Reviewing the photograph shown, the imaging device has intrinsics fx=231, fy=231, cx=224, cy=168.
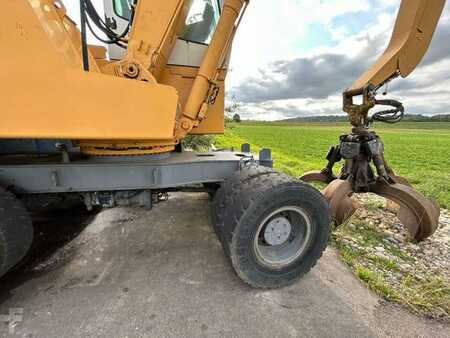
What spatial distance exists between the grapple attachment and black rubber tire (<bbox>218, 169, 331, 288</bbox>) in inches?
54.8

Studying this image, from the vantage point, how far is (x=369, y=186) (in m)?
3.57

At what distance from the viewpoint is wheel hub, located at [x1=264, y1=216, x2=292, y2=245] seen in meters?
2.24

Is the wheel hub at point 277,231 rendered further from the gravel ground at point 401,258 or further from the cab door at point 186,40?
the cab door at point 186,40

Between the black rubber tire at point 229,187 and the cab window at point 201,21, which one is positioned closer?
the black rubber tire at point 229,187

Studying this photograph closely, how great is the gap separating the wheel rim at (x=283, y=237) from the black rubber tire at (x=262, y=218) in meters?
0.05

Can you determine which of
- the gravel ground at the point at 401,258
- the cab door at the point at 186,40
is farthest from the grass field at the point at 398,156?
the cab door at the point at 186,40

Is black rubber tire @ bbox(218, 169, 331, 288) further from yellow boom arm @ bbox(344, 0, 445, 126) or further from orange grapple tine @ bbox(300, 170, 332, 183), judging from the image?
orange grapple tine @ bbox(300, 170, 332, 183)

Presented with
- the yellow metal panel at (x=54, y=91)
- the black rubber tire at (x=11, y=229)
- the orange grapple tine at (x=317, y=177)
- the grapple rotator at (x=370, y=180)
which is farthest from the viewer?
the orange grapple tine at (x=317, y=177)

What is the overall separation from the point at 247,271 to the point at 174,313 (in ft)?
2.31

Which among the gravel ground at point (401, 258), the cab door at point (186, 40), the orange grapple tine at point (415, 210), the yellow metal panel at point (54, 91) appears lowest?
the gravel ground at point (401, 258)

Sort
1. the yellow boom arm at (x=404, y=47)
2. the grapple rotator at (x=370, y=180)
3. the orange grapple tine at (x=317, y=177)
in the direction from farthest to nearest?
1. the orange grapple tine at (x=317, y=177)
2. the grapple rotator at (x=370, y=180)
3. the yellow boom arm at (x=404, y=47)

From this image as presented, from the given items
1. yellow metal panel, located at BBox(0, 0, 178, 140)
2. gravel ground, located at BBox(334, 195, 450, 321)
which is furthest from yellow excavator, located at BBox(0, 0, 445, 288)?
gravel ground, located at BBox(334, 195, 450, 321)

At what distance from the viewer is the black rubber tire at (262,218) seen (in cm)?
203

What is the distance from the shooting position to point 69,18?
2031 mm
